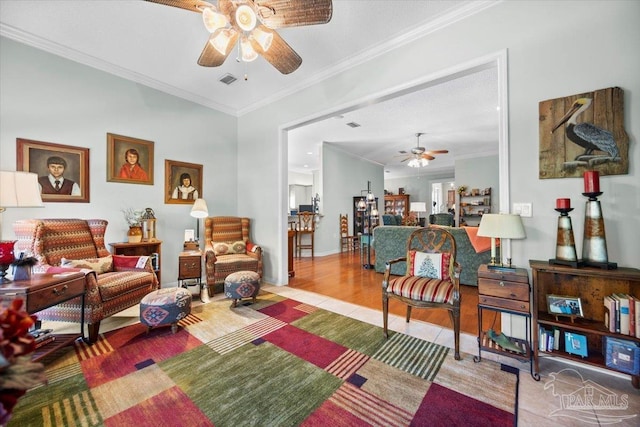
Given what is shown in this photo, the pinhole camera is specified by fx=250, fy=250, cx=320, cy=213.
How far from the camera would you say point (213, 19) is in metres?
1.89

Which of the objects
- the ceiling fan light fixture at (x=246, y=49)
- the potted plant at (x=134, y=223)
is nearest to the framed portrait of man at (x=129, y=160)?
the potted plant at (x=134, y=223)

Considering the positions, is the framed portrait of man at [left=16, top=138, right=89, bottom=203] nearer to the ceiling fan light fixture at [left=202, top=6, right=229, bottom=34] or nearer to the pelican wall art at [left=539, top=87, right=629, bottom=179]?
the ceiling fan light fixture at [left=202, top=6, right=229, bottom=34]

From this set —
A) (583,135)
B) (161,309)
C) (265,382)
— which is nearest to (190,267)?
(161,309)

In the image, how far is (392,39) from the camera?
9.11 feet

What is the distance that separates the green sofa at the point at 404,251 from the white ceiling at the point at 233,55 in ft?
7.24

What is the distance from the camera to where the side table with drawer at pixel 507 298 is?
1856mm

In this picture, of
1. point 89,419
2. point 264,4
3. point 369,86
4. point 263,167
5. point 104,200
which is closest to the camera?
point 89,419

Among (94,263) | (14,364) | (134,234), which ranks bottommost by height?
(94,263)

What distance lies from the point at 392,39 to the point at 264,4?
163 centimetres

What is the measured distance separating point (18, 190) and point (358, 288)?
12.5 feet

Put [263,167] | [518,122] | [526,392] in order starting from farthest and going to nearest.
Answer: [263,167] → [518,122] → [526,392]

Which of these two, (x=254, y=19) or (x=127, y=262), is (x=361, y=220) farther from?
(x=254, y=19)

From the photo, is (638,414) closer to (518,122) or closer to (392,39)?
(518,122)

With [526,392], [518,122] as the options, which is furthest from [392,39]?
[526,392]
